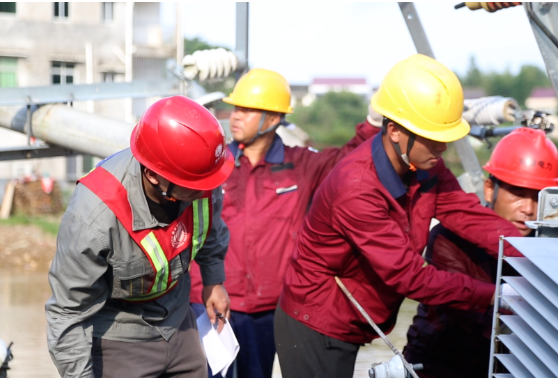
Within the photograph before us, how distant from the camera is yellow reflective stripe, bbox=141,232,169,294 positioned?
2.58 meters

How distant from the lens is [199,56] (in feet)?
13.2

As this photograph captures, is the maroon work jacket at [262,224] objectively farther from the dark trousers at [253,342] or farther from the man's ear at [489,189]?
the man's ear at [489,189]

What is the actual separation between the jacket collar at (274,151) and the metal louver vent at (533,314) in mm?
2039

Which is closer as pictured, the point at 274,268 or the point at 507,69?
the point at 274,268

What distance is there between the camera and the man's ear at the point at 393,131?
281 cm

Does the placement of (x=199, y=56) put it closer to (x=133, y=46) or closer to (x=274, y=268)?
(x=274, y=268)

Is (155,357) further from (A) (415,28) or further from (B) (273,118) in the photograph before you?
(A) (415,28)

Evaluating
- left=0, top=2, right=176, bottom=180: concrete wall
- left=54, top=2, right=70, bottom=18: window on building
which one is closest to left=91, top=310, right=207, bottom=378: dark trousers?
left=0, top=2, right=176, bottom=180: concrete wall

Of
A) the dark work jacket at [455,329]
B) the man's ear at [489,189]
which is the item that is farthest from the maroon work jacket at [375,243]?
the man's ear at [489,189]

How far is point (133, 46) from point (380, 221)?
57.7 feet

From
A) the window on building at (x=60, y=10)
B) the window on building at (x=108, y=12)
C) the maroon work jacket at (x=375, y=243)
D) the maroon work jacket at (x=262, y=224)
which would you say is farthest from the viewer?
the window on building at (x=108, y=12)

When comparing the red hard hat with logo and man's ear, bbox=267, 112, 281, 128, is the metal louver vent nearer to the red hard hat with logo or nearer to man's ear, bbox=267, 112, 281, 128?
the red hard hat with logo

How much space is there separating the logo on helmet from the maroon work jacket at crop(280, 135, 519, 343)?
1.87 ft

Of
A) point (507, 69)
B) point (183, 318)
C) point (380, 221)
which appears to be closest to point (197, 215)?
point (183, 318)
